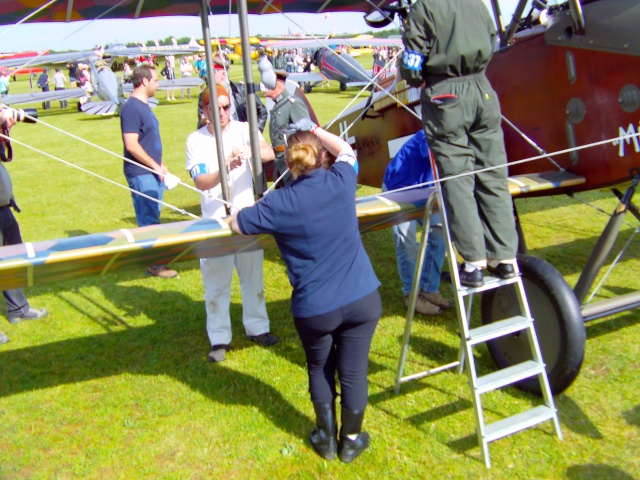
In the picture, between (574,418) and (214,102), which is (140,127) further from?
(574,418)

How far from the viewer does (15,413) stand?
3.92 metres

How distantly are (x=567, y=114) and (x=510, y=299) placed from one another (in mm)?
1252

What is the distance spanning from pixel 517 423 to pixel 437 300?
1.93 meters

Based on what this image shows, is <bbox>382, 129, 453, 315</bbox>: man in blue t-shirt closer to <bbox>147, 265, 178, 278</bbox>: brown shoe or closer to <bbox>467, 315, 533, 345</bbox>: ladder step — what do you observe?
<bbox>467, 315, 533, 345</bbox>: ladder step

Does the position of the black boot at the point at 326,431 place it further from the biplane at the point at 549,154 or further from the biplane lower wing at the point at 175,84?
the biplane lower wing at the point at 175,84

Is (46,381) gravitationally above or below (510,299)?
below

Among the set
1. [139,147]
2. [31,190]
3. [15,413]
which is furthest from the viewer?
[31,190]

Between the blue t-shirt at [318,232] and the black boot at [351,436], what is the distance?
608mm

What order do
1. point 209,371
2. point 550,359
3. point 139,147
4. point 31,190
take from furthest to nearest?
point 31,190 → point 139,147 → point 209,371 → point 550,359

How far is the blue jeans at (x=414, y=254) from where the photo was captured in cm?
475

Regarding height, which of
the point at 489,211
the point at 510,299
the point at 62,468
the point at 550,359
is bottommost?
the point at 62,468

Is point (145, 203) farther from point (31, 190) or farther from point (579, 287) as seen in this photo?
point (31, 190)

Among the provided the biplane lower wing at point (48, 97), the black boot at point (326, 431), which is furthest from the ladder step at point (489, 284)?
the biplane lower wing at point (48, 97)

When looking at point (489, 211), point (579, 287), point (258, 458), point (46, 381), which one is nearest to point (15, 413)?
point (46, 381)
